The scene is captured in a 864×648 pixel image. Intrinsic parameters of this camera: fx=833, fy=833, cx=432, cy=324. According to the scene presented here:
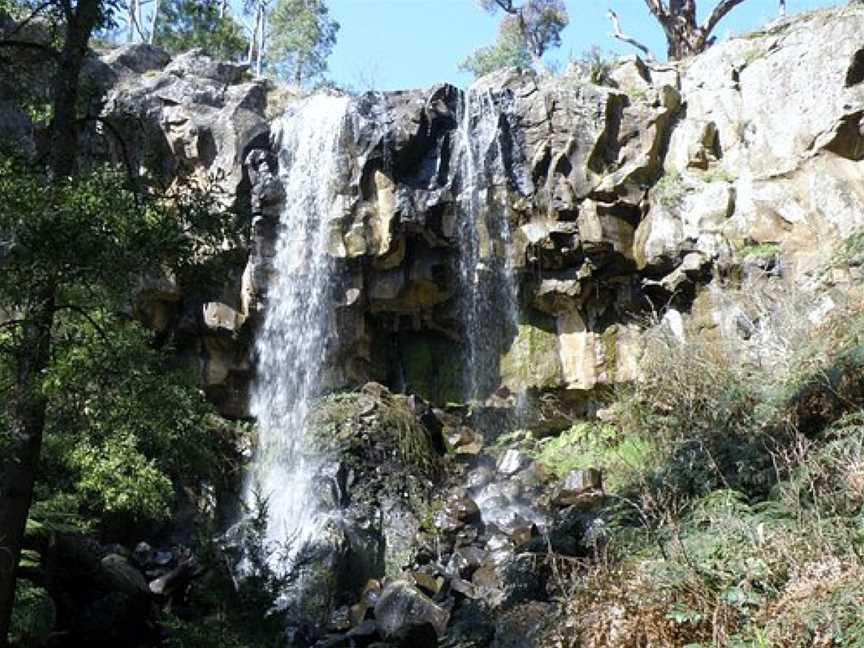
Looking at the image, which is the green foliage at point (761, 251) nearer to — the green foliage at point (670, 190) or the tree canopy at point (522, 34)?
the green foliage at point (670, 190)

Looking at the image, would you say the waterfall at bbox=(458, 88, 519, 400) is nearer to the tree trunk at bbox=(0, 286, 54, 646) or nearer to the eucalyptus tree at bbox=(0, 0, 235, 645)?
the eucalyptus tree at bbox=(0, 0, 235, 645)

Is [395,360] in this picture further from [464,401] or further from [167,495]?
[167,495]

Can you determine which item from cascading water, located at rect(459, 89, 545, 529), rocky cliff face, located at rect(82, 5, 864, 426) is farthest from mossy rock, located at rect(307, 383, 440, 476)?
cascading water, located at rect(459, 89, 545, 529)

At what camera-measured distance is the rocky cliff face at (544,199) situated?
12656 mm

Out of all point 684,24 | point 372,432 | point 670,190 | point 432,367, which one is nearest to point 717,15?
point 684,24

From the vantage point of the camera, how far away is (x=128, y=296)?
5.14m

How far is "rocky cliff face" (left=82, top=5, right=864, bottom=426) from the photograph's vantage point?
1266 centimetres

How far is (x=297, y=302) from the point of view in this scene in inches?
543

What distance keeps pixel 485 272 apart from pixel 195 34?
16954 mm

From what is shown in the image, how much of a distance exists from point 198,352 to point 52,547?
6787 mm

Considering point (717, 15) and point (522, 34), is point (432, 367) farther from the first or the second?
point (522, 34)

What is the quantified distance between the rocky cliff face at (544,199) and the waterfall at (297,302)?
0.74 ft

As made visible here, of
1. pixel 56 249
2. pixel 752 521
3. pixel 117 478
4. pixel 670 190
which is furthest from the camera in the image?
pixel 670 190

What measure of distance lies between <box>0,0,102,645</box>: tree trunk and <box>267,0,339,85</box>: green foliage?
Result: 27.0 meters
